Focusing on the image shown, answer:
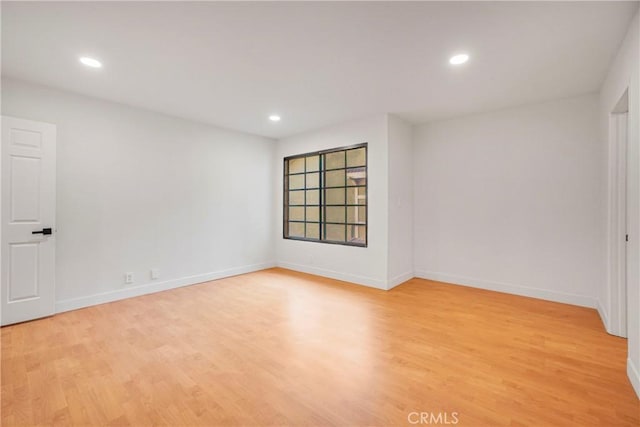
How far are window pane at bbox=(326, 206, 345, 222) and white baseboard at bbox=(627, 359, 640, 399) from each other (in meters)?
3.63

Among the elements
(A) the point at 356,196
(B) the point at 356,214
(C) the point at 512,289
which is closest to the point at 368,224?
(B) the point at 356,214

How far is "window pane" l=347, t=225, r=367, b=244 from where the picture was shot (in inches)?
187

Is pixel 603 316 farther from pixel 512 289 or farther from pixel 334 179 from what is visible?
pixel 334 179

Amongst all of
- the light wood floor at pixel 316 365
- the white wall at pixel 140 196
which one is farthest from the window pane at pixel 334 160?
the light wood floor at pixel 316 365

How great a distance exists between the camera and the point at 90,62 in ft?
9.03

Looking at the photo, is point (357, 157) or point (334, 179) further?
point (334, 179)

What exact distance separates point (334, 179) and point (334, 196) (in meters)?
0.30

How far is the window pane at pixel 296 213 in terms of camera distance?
5.71 metres

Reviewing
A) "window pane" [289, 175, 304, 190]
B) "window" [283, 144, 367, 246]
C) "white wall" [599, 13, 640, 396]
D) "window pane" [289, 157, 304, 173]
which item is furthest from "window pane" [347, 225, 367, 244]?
"white wall" [599, 13, 640, 396]

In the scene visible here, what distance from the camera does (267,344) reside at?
8.49 ft

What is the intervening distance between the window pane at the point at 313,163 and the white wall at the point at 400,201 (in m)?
1.49

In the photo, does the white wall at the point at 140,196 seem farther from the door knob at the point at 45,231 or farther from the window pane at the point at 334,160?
the window pane at the point at 334,160

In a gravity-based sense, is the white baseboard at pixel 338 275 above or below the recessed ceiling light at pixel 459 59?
below

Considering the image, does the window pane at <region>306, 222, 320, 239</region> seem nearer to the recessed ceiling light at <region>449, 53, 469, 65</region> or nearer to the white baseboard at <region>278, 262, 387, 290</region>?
the white baseboard at <region>278, 262, 387, 290</region>
